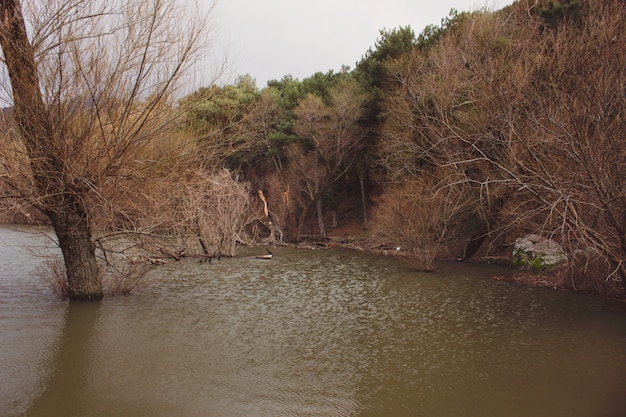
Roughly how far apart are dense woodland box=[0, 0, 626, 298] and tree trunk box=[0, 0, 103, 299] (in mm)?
268

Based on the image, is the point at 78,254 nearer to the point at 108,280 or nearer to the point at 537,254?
the point at 108,280

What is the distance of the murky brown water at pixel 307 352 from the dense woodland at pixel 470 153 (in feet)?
5.81

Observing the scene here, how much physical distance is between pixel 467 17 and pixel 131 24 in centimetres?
1843

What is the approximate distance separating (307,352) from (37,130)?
6411 millimetres

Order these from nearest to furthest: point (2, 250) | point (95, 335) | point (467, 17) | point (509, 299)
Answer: point (95, 335) → point (509, 299) → point (2, 250) → point (467, 17)

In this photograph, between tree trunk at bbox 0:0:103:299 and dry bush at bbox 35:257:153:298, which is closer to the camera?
tree trunk at bbox 0:0:103:299

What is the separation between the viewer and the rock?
671 inches

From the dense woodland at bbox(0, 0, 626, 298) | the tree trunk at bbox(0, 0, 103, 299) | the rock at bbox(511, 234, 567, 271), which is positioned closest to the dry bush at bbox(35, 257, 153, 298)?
the dense woodland at bbox(0, 0, 626, 298)

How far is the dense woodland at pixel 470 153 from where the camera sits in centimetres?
880

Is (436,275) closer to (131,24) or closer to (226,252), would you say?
(226,252)

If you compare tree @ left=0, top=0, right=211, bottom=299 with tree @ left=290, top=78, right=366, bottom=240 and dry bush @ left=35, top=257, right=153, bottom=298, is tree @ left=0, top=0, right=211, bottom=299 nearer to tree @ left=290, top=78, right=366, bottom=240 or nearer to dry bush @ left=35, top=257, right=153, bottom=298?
dry bush @ left=35, top=257, right=153, bottom=298

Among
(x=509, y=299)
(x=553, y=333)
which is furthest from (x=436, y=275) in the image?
(x=553, y=333)

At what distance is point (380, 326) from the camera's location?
400 inches

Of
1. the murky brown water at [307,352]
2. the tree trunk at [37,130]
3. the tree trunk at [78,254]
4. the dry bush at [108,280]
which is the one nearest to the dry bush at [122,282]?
the dry bush at [108,280]
